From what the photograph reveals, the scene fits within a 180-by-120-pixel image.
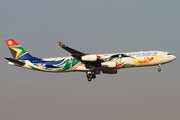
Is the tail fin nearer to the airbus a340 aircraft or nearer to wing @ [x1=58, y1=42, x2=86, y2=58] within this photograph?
the airbus a340 aircraft

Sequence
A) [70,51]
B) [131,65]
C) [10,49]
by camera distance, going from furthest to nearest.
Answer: [10,49] < [131,65] < [70,51]

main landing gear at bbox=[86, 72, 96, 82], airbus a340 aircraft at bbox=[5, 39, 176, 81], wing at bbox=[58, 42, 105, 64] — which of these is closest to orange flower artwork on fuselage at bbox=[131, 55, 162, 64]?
airbus a340 aircraft at bbox=[5, 39, 176, 81]

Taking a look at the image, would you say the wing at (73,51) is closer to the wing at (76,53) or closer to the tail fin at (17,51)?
the wing at (76,53)

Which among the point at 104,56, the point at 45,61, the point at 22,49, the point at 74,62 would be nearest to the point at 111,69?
the point at 104,56

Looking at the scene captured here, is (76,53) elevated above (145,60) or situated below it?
above

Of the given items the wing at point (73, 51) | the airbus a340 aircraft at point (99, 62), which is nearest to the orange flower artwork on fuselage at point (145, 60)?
the airbus a340 aircraft at point (99, 62)

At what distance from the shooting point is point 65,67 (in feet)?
168

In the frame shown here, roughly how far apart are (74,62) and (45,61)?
525cm

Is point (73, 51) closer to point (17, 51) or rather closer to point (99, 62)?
point (99, 62)

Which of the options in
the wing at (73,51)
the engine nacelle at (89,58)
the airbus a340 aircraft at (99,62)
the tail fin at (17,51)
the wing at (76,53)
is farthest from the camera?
the tail fin at (17,51)

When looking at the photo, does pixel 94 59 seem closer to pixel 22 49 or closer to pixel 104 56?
pixel 104 56

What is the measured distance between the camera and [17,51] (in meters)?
54.1

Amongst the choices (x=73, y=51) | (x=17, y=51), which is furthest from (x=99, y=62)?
(x=17, y=51)

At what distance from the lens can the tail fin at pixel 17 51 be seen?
176 feet
